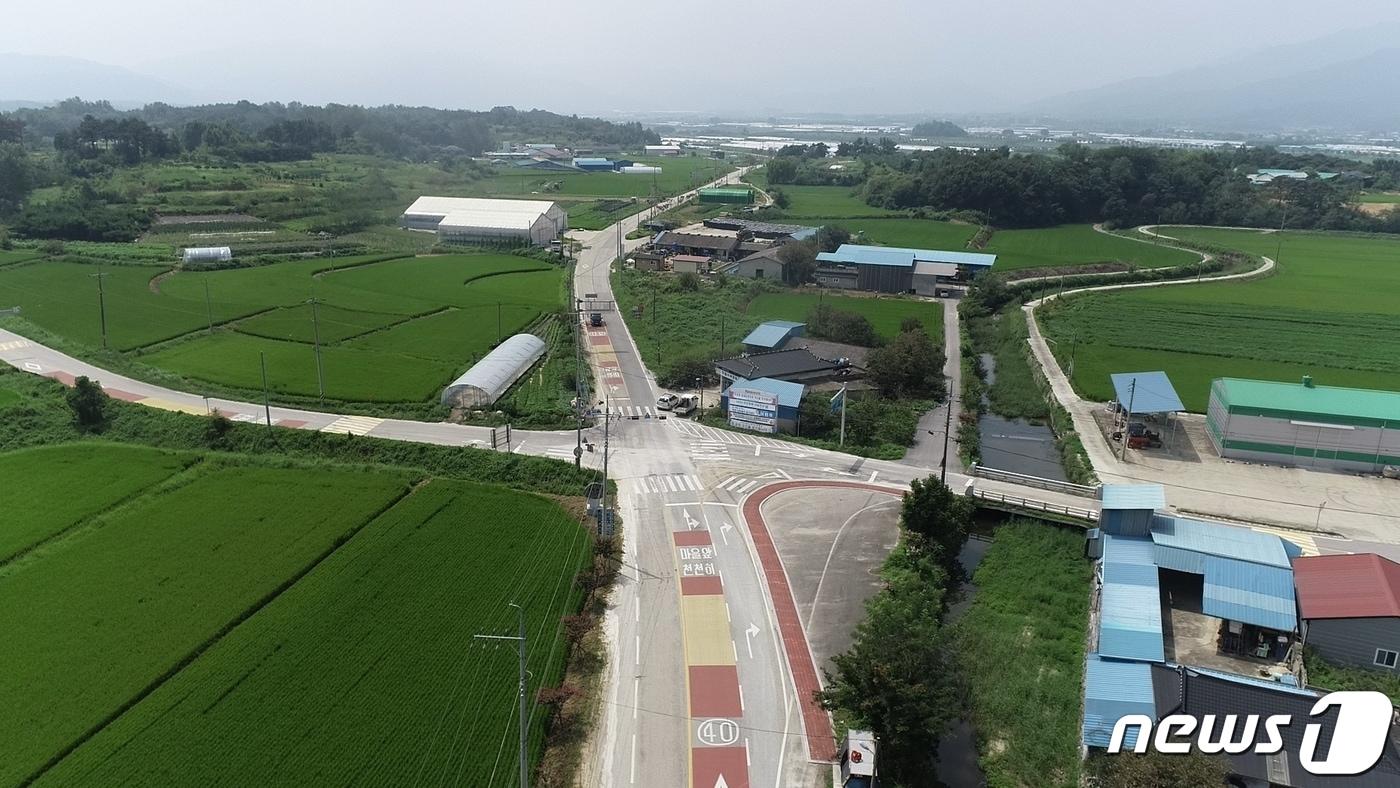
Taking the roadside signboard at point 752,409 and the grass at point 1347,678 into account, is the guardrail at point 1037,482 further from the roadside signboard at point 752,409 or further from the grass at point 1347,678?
the grass at point 1347,678

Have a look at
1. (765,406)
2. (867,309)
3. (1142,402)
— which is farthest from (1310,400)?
(867,309)

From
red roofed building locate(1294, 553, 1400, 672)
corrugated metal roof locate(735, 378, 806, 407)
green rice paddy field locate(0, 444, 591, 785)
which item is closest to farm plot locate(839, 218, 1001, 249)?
corrugated metal roof locate(735, 378, 806, 407)

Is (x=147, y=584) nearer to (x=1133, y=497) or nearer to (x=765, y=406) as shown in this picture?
(x=765, y=406)

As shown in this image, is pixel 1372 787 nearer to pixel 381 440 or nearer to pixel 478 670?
pixel 478 670

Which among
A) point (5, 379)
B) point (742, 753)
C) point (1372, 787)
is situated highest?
point (5, 379)

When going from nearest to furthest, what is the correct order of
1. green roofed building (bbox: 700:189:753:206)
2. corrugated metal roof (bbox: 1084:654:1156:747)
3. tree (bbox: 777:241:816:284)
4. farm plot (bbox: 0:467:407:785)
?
corrugated metal roof (bbox: 1084:654:1156:747)
farm plot (bbox: 0:467:407:785)
tree (bbox: 777:241:816:284)
green roofed building (bbox: 700:189:753:206)

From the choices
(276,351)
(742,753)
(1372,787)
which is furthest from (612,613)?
(276,351)

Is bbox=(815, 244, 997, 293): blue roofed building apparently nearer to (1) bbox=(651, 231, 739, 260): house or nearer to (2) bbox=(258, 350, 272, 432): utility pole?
(1) bbox=(651, 231, 739, 260): house
